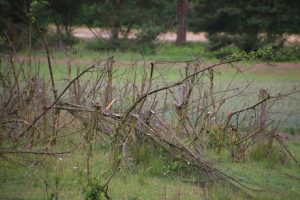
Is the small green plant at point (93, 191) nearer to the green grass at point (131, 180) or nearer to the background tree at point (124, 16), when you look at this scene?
the green grass at point (131, 180)

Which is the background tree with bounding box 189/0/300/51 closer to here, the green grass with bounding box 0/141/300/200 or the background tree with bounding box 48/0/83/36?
the background tree with bounding box 48/0/83/36

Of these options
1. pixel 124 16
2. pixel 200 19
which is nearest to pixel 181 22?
pixel 124 16

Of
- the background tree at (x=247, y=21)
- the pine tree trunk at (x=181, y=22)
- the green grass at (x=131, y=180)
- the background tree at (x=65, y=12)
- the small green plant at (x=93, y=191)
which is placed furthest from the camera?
the pine tree trunk at (x=181, y=22)

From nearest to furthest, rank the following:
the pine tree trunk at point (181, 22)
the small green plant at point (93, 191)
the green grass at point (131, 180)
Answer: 1. the small green plant at point (93, 191)
2. the green grass at point (131, 180)
3. the pine tree trunk at point (181, 22)

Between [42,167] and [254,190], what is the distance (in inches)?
128

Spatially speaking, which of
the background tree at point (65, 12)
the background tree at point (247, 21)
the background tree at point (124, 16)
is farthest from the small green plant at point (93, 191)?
the background tree at point (65, 12)

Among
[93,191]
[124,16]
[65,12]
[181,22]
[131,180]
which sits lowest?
[131,180]

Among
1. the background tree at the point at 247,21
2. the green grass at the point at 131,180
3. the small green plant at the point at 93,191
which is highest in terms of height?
the background tree at the point at 247,21

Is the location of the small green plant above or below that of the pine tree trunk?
below

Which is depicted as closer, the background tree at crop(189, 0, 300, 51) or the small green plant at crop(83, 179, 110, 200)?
the small green plant at crop(83, 179, 110, 200)

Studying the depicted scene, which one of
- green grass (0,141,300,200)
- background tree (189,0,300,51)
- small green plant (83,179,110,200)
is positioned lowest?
green grass (0,141,300,200)

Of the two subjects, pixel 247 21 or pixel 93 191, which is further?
pixel 247 21

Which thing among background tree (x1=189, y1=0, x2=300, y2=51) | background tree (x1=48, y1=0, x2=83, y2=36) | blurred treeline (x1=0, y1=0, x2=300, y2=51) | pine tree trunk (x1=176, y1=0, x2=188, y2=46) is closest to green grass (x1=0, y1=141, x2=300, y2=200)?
blurred treeline (x1=0, y1=0, x2=300, y2=51)

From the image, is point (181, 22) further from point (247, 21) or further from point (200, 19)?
point (247, 21)
